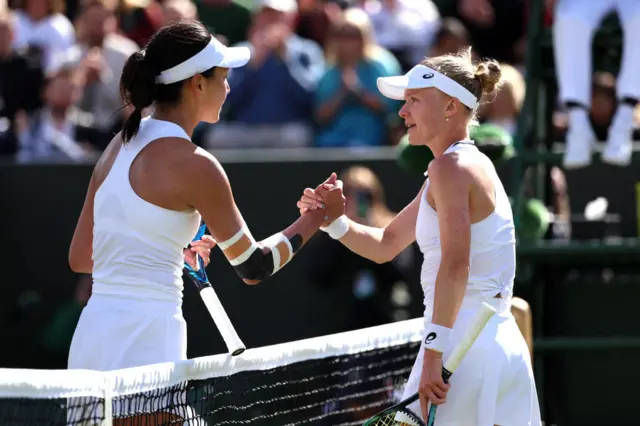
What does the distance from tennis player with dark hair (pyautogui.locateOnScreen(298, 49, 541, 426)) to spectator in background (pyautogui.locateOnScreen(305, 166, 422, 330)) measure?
153 inches

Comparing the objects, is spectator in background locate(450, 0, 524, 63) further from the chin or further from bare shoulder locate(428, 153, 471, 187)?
bare shoulder locate(428, 153, 471, 187)

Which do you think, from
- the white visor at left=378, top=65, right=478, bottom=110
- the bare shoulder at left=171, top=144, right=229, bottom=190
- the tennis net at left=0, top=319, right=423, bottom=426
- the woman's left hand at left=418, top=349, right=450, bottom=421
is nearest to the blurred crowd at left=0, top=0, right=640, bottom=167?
the tennis net at left=0, top=319, right=423, bottom=426

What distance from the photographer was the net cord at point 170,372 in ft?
10.9

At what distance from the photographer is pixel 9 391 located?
3.28 meters

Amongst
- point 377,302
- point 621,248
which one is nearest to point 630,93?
point 621,248

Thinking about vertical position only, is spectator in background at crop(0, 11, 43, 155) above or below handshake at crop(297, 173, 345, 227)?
below

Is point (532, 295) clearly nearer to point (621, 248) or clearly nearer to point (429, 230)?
point (621, 248)

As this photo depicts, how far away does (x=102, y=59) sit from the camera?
32.1 feet

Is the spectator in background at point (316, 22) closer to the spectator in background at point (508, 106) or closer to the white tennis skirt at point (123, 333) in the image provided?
the spectator in background at point (508, 106)

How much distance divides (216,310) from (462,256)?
2.69 feet

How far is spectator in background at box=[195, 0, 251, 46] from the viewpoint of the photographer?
33.5 feet

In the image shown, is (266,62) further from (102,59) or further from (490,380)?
(490,380)

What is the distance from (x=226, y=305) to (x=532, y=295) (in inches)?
86.4

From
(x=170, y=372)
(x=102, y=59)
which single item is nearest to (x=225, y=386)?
(x=170, y=372)
